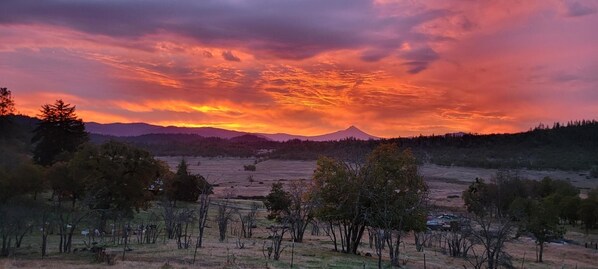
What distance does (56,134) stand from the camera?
8275 centimetres

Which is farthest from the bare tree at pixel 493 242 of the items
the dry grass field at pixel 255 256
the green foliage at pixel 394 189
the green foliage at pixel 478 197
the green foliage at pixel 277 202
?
the green foliage at pixel 478 197

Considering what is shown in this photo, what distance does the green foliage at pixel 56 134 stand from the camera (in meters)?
82.2

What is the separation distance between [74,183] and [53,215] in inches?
332

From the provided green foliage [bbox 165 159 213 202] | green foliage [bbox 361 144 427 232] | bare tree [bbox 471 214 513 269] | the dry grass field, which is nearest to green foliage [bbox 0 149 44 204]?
the dry grass field

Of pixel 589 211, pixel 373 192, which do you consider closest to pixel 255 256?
pixel 373 192

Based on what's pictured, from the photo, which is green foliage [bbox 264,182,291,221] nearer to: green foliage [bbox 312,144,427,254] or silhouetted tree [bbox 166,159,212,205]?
green foliage [bbox 312,144,427,254]

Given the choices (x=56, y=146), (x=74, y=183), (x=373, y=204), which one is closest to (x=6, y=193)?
(x=74, y=183)

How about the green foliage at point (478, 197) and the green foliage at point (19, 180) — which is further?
the green foliage at point (478, 197)

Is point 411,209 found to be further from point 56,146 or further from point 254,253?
point 56,146

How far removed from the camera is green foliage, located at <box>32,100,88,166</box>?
82188 millimetres

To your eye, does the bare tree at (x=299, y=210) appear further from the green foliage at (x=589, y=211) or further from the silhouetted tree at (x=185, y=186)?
the green foliage at (x=589, y=211)

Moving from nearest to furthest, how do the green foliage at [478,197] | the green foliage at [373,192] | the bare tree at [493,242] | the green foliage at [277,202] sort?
the bare tree at [493,242], the green foliage at [373,192], the green foliage at [277,202], the green foliage at [478,197]

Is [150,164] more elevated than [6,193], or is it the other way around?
[150,164]

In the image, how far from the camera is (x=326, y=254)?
44.9m
